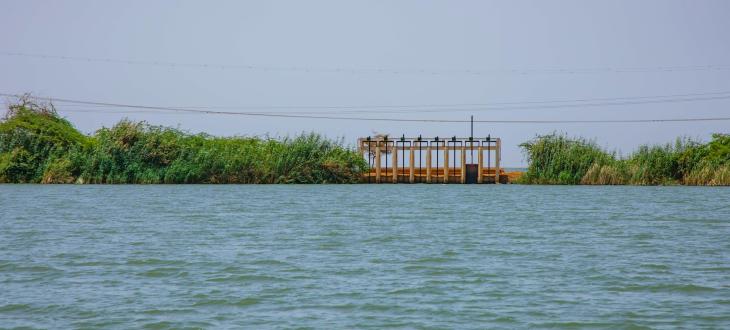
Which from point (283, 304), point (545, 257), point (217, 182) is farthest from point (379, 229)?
point (217, 182)

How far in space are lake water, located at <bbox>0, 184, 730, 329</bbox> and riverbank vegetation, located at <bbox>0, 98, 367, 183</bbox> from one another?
21164mm

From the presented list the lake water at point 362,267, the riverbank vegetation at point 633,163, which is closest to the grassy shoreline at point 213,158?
the riverbank vegetation at point 633,163

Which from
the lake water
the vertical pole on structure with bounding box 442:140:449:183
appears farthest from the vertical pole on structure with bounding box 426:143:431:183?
the lake water

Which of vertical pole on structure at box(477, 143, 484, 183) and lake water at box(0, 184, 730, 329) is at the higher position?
vertical pole on structure at box(477, 143, 484, 183)

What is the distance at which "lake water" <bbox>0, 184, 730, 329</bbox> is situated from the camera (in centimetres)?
1337

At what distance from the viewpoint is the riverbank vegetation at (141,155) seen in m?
57.8

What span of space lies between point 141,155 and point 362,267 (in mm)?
41907

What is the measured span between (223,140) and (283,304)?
46.9 m

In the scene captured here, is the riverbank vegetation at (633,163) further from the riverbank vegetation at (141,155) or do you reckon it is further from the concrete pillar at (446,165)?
the riverbank vegetation at (141,155)

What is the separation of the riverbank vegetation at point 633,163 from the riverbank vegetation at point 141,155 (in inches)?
510

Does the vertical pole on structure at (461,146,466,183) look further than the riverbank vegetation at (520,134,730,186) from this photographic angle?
Yes

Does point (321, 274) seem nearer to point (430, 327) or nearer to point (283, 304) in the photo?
point (283, 304)

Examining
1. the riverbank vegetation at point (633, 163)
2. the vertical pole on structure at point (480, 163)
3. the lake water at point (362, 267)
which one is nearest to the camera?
the lake water at point (362, 267)

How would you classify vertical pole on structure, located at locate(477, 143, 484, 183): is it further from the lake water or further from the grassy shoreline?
the lake water
